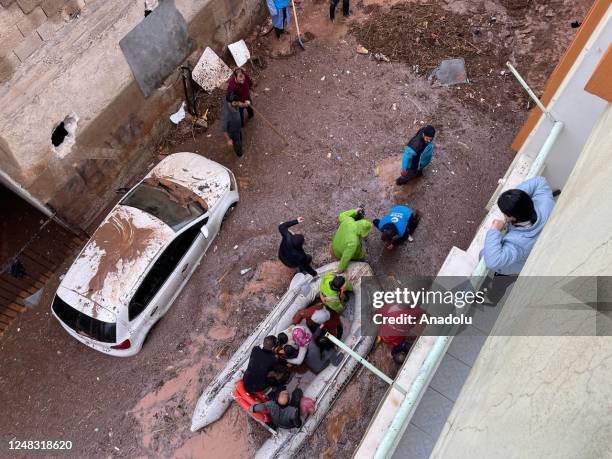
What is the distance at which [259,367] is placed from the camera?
17.8ft

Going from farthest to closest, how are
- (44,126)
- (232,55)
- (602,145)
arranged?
(232,55) → (44,126) → (602,145)

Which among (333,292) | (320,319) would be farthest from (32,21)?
(320,319)

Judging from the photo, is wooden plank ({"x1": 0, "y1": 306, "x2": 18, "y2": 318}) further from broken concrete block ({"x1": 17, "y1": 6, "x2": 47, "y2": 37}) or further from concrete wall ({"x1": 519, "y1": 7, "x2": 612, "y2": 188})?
concrete wall ({"x1": 519, "y1": 7, "x2": 612, "y2": 188})

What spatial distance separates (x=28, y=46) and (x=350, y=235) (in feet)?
17.1

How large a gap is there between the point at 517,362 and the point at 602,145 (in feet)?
4.86

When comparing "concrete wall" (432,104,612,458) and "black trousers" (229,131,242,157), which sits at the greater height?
"concrete wall" (432,104,612,458)

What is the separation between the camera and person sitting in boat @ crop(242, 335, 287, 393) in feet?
17.8

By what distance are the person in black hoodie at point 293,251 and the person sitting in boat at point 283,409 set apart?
2.01 metres

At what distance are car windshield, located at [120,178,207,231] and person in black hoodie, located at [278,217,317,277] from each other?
5.12 feet

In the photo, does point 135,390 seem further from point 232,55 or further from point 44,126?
point 232,55

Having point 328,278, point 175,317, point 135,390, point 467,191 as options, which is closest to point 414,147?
point 467,191

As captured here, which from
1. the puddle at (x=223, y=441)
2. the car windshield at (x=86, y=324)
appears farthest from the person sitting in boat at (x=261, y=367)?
the car windshield at (x=86, y=324)

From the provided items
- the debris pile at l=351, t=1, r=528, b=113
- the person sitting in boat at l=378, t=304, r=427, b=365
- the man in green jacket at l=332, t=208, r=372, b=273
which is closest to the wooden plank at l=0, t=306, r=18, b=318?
the man in green jacket at l=332, t=208, r=372, b=273

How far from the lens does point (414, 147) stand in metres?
7.39
